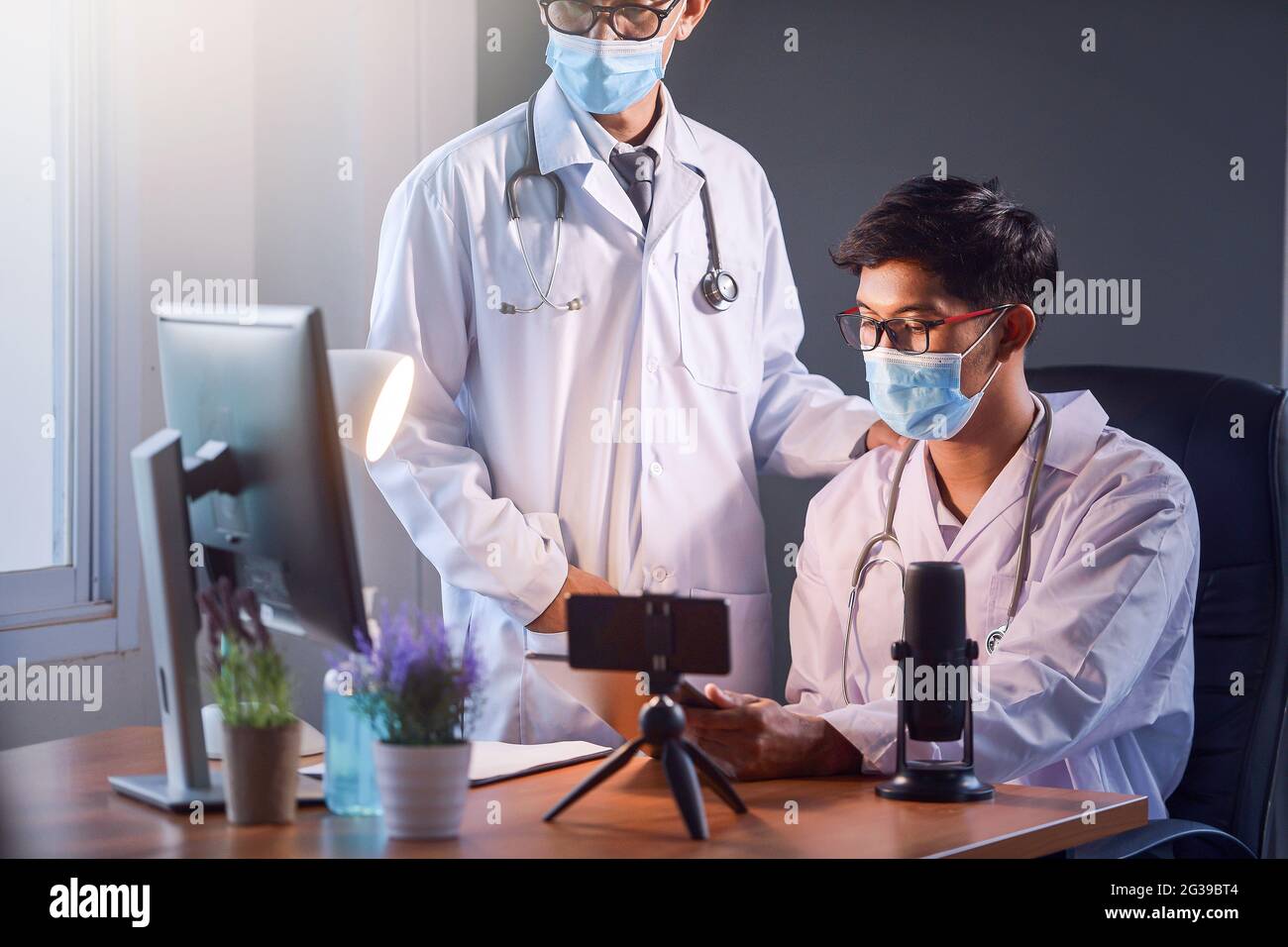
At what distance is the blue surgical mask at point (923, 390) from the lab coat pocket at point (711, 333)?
0.36 metres

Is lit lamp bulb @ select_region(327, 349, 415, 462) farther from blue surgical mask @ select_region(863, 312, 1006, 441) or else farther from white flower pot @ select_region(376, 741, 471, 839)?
blue surgical mask @ select_region(863, 312, 1006, 441)

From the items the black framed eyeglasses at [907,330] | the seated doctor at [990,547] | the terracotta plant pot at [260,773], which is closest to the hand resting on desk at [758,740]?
the seated doctor at [990,547]

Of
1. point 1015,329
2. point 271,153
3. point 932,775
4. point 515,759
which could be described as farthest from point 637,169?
point 932,775

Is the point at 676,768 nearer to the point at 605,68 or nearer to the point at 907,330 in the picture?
the point at 907,330

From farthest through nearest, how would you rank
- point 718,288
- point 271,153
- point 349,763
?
point 271,153
point 718,288
point 349,763

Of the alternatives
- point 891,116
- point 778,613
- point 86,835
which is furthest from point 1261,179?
point 86,835

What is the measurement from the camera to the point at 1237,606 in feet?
5.65

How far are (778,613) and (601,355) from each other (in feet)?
3.33

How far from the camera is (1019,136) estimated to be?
2.69 m

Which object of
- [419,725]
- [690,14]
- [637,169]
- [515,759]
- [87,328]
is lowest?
[515,759]

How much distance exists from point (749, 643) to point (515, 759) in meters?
0.74

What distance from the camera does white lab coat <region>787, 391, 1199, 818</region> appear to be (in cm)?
153

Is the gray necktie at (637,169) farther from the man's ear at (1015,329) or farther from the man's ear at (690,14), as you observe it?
the man's ear at (1015,329)
